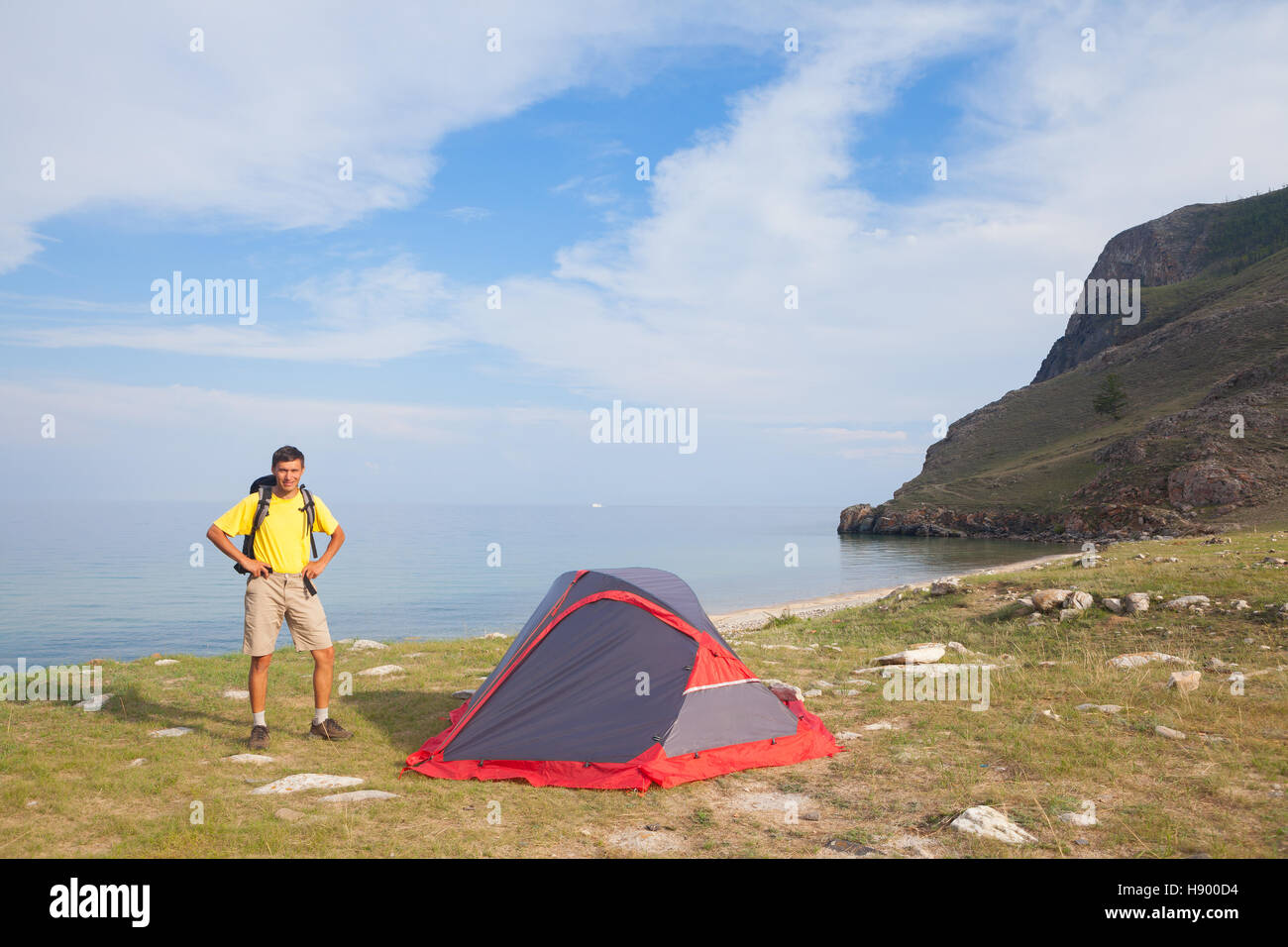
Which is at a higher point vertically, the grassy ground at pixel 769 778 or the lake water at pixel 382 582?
the grassy ground at pixel 769 778

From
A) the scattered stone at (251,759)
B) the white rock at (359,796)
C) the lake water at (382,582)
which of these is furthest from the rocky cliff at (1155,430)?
the scattered stone at (251,759)

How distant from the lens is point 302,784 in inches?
275

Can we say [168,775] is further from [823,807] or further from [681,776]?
[823,807]

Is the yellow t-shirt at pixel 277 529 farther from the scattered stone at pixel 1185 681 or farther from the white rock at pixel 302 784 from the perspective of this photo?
the scattered stone at pixel 1185 681

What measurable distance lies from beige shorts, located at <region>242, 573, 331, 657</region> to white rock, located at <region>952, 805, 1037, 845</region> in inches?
263

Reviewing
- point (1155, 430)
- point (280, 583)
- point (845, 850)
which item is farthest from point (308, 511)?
point (1155, 430)

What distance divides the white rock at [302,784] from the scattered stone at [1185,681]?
32.8ft

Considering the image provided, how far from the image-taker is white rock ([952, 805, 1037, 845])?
5750 mm

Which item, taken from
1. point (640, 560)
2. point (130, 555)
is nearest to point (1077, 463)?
point (640, 560)

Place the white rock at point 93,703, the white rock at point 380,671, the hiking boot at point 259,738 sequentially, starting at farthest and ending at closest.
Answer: the white rock at point 380,671
the white rock at point 93,703
the hiking boot at point 259,738

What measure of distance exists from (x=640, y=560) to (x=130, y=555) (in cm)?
4171

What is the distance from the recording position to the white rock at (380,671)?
12.8 metres

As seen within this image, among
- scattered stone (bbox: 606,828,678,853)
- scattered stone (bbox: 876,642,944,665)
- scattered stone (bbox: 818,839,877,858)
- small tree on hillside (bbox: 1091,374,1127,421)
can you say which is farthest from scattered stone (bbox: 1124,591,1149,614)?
small tree on hillside (bbox: 1091,374,1127,421)
